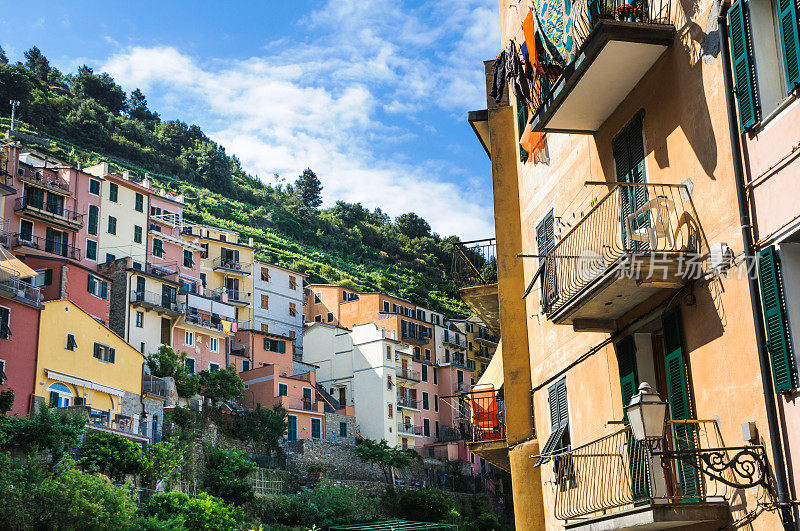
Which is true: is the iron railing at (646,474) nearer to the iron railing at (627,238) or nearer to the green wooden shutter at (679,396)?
the green wooden shutter at (679,396)

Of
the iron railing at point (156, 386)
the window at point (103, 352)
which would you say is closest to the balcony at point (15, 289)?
the window at point (103, 352)

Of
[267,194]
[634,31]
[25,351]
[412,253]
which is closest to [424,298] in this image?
[412,253]

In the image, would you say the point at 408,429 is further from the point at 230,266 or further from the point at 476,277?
the point at 476,277

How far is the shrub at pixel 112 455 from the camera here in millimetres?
39906

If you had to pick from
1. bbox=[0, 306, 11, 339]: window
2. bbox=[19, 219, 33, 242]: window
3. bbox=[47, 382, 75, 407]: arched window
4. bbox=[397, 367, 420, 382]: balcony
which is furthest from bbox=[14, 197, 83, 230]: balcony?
bbox=[397, 367, 420, 382]: balcony

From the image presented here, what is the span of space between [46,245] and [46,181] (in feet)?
13.1

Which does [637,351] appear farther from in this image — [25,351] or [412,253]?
[412,253]

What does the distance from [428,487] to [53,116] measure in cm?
7622

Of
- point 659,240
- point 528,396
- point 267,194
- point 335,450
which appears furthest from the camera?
point 267,194

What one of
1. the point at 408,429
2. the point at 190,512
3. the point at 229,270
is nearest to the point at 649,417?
the point at 190,512

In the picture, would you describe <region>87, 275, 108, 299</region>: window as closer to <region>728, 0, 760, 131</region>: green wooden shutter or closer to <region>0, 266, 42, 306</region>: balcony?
<region>0, 266, 42, 306</region>: balcony

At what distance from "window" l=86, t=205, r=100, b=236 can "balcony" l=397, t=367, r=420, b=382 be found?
25697mm

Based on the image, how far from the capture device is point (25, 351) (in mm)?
42094

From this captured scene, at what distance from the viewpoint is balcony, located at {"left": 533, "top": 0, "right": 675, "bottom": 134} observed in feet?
37.5
